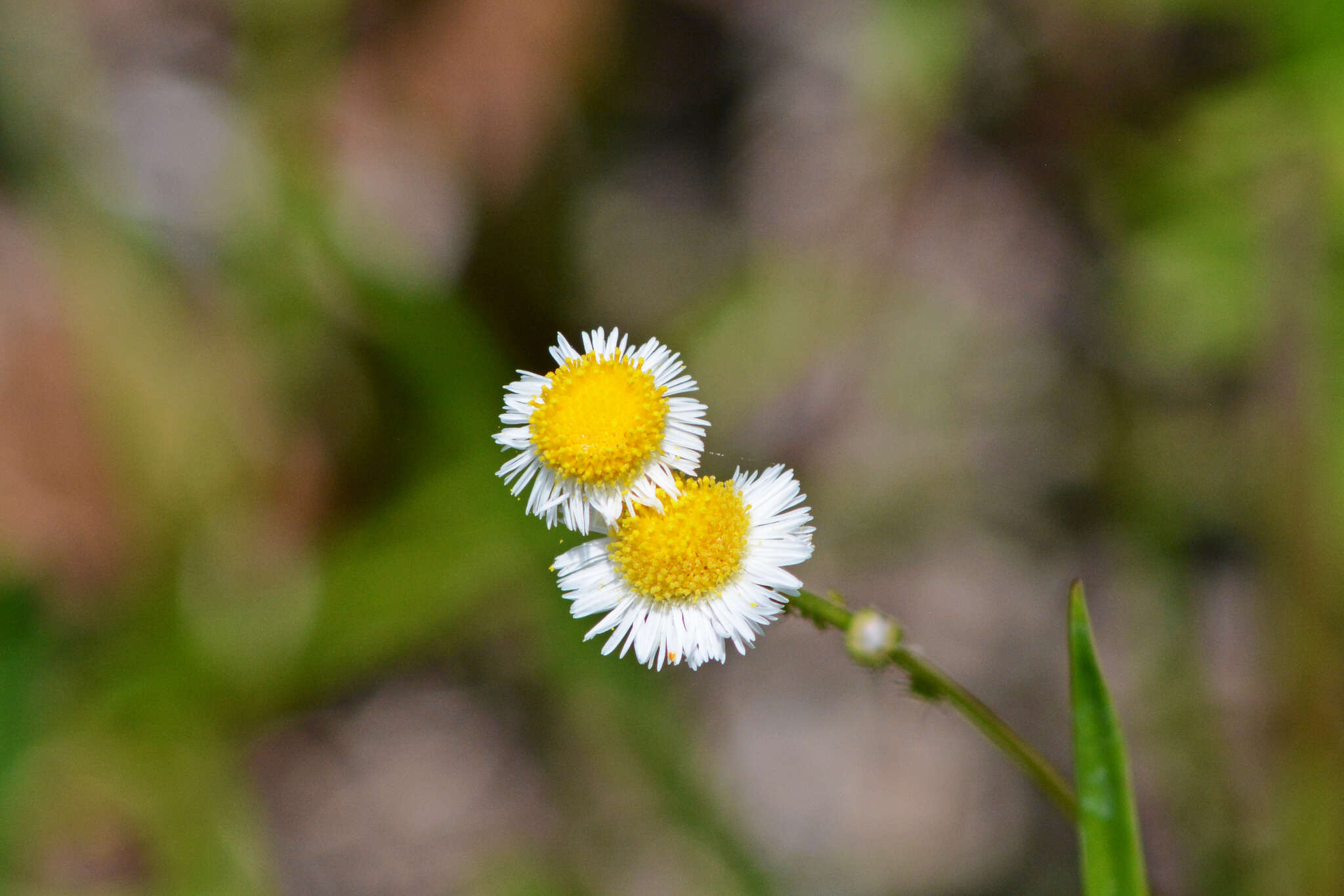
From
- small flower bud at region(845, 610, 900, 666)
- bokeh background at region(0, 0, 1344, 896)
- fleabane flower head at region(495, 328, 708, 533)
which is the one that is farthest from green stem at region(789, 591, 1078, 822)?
bokeh background at region(0, 0, 1344, 896)

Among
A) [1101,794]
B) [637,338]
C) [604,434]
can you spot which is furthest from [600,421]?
[637,338]

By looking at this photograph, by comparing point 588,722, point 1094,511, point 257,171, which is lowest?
point 588,722

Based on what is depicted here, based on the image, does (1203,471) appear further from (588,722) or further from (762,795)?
(588,722)

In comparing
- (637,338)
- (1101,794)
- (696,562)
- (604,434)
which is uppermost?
(637,338)

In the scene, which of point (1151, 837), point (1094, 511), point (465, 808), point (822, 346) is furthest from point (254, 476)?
point (1151, 837)

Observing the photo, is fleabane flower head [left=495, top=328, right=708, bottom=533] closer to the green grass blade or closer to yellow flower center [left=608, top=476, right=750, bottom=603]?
yellow flower center [left=608, top=476, right=750, bottom=603]

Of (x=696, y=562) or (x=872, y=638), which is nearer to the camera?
(x=872, y=638)

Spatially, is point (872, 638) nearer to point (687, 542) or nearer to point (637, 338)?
point (687, 542)
